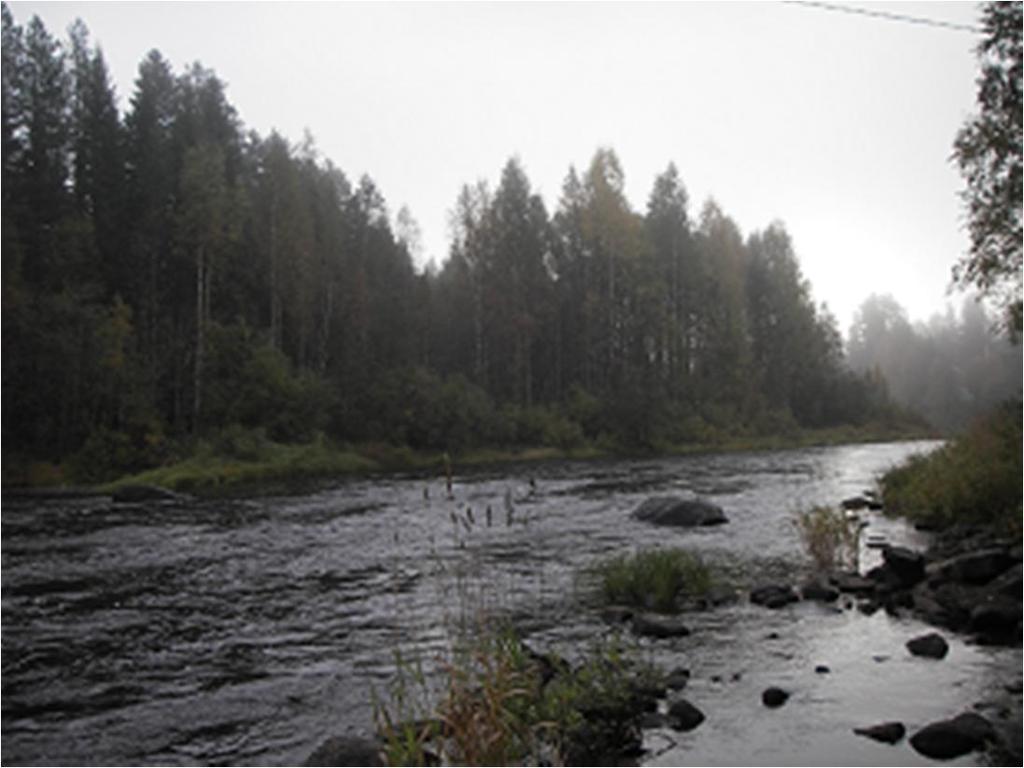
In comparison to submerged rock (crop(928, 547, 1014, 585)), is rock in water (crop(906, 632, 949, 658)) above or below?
below

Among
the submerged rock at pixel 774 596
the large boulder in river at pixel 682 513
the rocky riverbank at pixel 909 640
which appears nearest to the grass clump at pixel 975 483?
the rocky riverbank at pixel 909 640

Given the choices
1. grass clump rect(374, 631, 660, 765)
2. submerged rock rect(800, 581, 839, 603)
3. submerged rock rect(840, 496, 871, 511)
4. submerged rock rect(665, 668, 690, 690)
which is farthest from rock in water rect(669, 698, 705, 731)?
submerged rock rect(840, 496, 871, 511)

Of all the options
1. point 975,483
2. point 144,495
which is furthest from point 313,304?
point 975,483

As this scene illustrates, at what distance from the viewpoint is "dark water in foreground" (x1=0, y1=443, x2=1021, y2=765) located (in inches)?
256

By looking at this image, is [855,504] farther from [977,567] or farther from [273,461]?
[273,461]

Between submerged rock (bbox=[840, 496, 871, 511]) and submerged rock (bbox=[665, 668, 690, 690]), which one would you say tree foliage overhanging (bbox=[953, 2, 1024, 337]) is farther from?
submerged rock (bbox=[665, 668, 690, 690])

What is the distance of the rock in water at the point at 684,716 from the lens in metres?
6.32

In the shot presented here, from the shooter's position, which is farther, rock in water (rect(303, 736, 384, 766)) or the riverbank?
the riverbank

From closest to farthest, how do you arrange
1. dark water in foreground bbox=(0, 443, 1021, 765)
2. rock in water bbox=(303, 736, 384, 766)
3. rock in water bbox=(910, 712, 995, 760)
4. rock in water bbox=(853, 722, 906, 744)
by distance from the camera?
1. rock in water bbox=(303, 736, 384, 766)
2. rock in water bbox=(910, 712, 995, 760)
3. rock in water bbox=(853, 722, 906, 744)
4. dark water in foreground bbox=(0, 443, 1021, 765)

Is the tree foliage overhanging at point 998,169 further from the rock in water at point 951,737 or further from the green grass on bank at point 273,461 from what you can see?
the green grass on bank at point 273,461

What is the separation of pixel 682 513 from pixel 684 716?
39.0 feet

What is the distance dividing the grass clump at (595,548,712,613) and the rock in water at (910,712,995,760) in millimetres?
4512

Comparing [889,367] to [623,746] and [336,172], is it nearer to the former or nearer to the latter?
[336,172]

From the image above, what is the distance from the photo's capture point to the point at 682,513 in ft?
59.2
